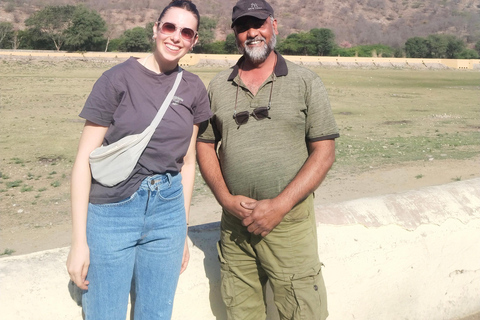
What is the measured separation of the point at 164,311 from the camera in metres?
2.17

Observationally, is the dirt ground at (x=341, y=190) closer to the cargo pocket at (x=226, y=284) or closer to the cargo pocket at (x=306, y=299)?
the cargo pocket at (x=226, y=284)

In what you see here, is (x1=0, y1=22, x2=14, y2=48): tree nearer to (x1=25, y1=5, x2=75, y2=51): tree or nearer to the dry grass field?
(x1=25, y1=5, x2=75, y2=51): tree

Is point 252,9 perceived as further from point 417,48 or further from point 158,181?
point 417,48

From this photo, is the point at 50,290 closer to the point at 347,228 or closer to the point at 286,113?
the point at 286,113

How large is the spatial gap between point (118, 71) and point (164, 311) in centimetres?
98

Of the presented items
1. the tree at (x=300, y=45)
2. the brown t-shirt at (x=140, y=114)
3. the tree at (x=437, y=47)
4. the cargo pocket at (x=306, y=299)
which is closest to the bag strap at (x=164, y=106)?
the brown t-shirt at (x=140, y=114)

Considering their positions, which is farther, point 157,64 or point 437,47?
point 437,47

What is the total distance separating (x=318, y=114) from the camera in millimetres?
2387

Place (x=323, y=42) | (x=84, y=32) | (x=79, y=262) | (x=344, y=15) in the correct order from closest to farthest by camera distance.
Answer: (x=79, y=262) → (x=84, y=32) → (x=323, y=42) → (x=344, y=15)

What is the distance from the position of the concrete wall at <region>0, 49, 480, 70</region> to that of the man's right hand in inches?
1473

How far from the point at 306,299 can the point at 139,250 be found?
0.77 m

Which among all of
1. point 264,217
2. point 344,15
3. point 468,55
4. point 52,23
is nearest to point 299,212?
point 264,217

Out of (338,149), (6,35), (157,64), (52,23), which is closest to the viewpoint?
(157,64)

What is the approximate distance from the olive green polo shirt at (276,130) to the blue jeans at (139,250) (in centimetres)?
36
